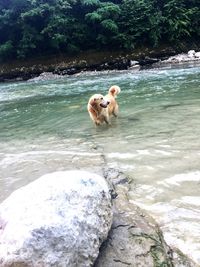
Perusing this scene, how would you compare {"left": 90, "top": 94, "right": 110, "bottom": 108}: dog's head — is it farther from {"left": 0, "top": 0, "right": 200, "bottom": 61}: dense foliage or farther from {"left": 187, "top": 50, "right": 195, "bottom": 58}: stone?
{"left": 0, "top": 0, "right": 200, "bottom": 61}: dense foliage

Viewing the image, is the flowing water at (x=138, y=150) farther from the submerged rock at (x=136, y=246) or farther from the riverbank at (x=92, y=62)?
the riverbank at (x=92, y=62)

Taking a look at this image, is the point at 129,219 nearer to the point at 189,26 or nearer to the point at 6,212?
the point at 6,212

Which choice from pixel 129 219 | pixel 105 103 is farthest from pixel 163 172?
pixel 105 103

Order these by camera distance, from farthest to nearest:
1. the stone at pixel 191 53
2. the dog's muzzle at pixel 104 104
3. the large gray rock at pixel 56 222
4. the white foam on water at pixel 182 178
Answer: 1. the stone at pixel 191 53
2. the dog's muzzle at pixel 104 104
3. the white foam on water at pixel 182 178
4. the large gray rock at pixel 56 222

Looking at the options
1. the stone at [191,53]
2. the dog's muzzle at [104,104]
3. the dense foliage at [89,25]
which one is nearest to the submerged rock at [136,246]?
the dog's muzzle at [104,104]

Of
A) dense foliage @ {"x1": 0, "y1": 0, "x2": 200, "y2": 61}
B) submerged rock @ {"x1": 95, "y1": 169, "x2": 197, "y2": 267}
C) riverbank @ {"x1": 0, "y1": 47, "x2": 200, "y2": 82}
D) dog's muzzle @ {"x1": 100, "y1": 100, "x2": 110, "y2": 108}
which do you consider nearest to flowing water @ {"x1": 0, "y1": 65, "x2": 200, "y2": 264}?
submerged rock @ {"x1": 95, "y1": 169, "x2": 197, "y2": 267}

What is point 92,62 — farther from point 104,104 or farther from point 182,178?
point 182,178

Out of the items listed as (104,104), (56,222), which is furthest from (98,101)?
(56,222)

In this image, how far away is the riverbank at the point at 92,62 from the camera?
2444 centimetres

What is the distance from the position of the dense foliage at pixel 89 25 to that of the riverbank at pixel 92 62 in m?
0.65

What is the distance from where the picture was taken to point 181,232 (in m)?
3.28

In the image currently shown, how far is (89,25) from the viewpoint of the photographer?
28.4 metres

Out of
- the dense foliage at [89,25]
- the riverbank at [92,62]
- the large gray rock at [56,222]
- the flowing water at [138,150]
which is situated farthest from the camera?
the dense foliage at [89,25]

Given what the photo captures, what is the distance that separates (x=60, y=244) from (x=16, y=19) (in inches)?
1111
